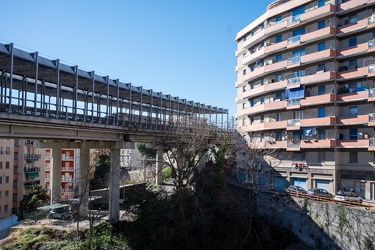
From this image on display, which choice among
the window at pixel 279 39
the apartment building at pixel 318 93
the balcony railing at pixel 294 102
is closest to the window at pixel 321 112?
the apartment building at pixel 318 93

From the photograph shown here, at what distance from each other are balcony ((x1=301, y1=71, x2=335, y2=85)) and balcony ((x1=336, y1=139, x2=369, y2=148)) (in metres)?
6.80

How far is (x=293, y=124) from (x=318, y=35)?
33.5 feet

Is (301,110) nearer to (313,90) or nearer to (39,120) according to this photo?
(313,90)

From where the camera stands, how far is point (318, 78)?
3312 centimetres

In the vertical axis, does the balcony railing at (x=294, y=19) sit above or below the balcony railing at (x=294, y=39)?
above

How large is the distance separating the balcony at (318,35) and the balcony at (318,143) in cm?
1126

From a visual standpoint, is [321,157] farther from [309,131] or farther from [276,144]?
[276,144]

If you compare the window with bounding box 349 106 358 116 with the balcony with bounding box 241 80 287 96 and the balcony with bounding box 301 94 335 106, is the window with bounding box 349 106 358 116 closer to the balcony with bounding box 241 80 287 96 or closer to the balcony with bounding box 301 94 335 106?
the balcony with bounding box 301 94 335 106

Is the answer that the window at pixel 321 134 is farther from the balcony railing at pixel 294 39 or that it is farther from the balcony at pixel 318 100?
the balcony railing at pixel 294 39

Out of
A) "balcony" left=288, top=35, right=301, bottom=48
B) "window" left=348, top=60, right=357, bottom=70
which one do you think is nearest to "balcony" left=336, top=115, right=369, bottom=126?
"window" left=348, top=60, right=357, bottom=70

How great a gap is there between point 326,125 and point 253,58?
14199 millimetres

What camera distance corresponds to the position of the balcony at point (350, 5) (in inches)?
1220

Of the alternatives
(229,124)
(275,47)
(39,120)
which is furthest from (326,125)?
(39,120)

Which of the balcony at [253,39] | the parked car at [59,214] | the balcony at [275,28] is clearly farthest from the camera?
the balcony at [253,39]
